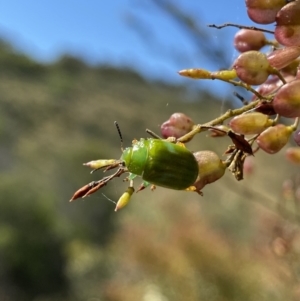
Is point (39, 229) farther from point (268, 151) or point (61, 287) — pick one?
point (268, 151)

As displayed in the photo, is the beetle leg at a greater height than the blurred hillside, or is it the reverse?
the beetle leg

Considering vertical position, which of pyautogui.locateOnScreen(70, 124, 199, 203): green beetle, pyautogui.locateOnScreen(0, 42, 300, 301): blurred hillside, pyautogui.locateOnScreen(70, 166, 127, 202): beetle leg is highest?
pyautogui.locateOnScreen(70, 124, 199, 203): green beetle

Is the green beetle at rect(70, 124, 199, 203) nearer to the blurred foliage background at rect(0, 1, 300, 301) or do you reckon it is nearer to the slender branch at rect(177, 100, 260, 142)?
the slender branch at rect(177, 100, 260, 142)

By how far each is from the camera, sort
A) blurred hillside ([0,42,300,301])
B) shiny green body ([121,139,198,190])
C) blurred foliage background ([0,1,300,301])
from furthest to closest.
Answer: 1. blurred hillside ([0,42,300,301])
2. blurred foliage background ([0,1,300,301])
3. shiny green body ([121,139,198,190])

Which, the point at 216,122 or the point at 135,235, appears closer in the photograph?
the point at 216,122

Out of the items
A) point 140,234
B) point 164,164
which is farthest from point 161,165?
point 140,234

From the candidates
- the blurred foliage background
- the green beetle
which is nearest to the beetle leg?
the green beetle

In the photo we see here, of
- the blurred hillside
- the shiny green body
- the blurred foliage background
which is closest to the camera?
the shiny green body

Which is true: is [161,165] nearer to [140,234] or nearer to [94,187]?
[94,187]
